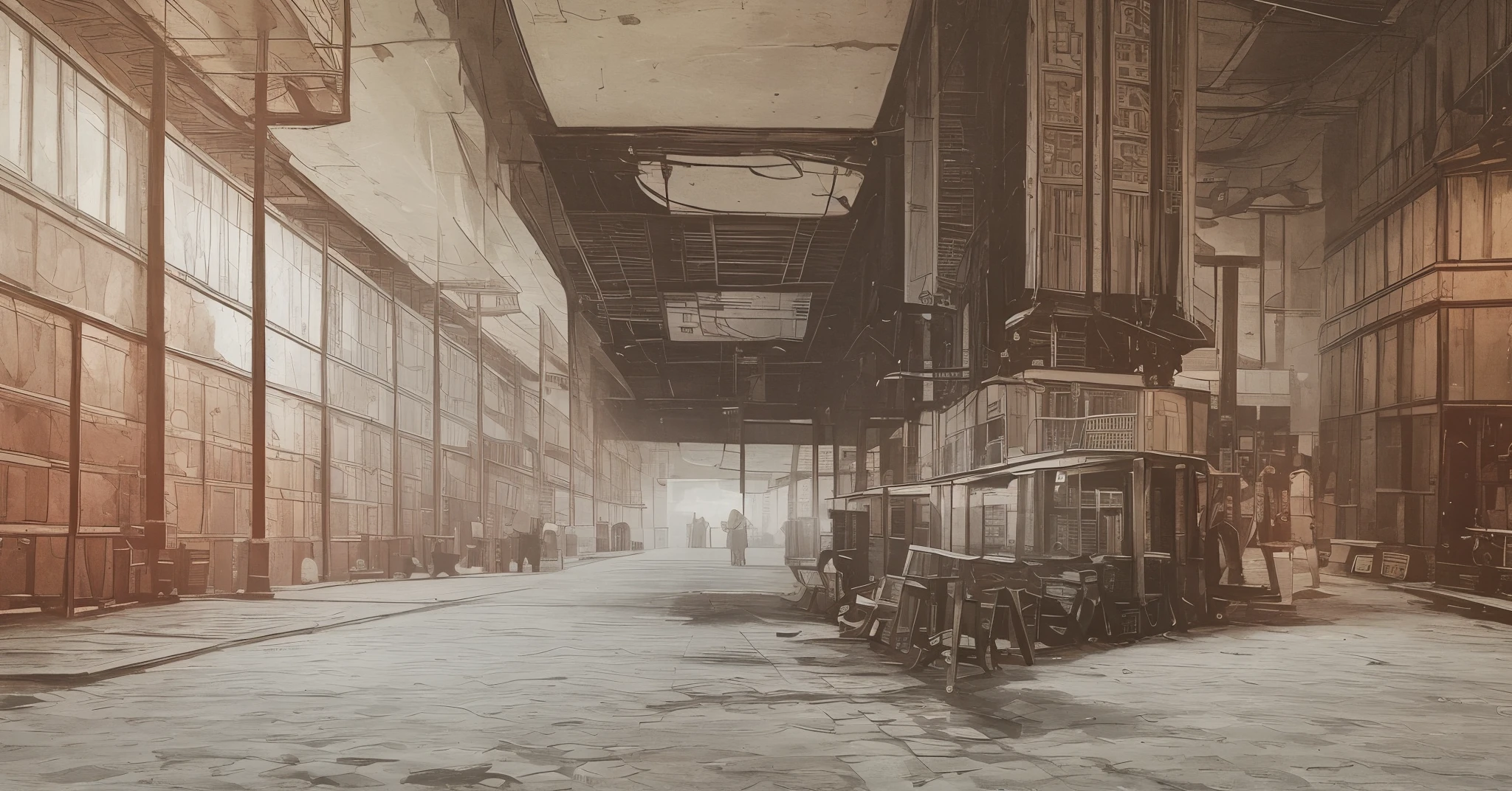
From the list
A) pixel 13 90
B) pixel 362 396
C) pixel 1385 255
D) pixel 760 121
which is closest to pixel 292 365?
pixel 362 396

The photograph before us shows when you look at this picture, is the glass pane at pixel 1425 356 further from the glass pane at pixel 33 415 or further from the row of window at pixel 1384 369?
the glass pane at pixel 33 415

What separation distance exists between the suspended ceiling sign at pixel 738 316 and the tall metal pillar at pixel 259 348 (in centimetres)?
1004

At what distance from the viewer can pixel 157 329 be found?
8.88m

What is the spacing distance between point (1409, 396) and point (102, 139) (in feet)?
38.3

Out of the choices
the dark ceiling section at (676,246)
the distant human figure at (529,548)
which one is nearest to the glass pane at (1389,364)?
the dark ceiling section at (676,246)

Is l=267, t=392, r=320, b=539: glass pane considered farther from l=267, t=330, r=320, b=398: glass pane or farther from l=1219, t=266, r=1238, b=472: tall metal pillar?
l=1219, t=266, r=1238, b=472: tall metal pillar

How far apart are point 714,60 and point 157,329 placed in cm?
539

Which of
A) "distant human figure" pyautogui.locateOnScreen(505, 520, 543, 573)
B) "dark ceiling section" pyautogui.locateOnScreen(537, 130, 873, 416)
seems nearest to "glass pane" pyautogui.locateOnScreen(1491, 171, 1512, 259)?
"dark ceiling section" pyautogui.locateOnScreen(537, 130, 873, 416)

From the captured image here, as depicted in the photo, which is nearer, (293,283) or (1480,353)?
(1480,353)

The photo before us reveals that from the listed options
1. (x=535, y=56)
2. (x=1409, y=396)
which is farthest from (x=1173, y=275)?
(x=535, y=56)

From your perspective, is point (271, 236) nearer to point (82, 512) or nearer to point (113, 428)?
point (113, 428)

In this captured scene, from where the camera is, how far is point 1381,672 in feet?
21.2

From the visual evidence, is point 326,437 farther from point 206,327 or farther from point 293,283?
point 206,327

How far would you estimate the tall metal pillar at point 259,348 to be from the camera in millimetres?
8680
